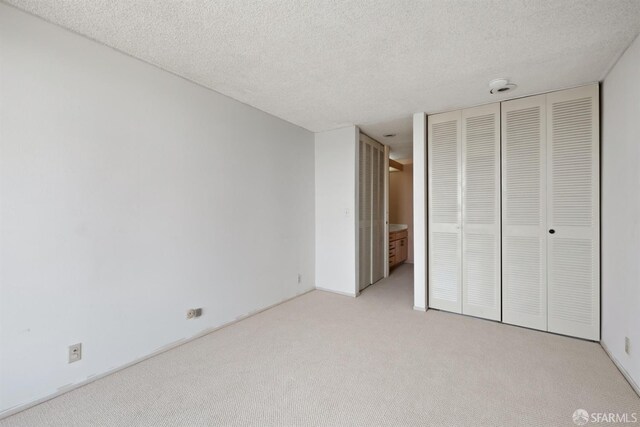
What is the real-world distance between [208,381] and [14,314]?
1.26 metres

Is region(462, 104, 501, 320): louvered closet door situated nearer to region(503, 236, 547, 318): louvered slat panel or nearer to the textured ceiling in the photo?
region(503, 236, 547, 318): louvered slat panel

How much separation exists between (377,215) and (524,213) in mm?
2168

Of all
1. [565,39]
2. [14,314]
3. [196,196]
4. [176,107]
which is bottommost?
[14,314]

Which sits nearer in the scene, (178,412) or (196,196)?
(178,412)

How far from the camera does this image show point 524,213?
286 centimetres

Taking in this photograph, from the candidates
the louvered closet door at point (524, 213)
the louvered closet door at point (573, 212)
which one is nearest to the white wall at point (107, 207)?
the louvered closet door at point (524, 213)

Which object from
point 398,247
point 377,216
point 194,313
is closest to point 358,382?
point 194,313

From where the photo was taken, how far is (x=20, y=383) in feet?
5.53

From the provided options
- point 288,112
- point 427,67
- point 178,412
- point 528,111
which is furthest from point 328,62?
point 178,412

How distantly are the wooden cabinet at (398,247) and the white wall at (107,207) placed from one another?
11.1ft

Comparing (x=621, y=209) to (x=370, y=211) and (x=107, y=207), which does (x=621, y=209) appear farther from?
(x=107, y=207)

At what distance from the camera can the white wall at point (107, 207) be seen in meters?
1.69

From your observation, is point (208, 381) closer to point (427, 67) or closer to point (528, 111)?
point (427, 67)

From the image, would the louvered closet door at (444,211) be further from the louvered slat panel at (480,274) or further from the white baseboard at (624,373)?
the white baseboard at (624,373)
